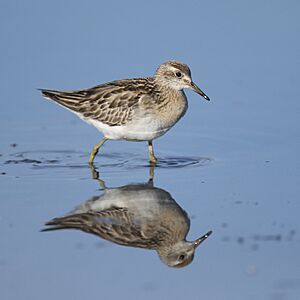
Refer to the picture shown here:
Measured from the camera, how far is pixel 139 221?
10.2m

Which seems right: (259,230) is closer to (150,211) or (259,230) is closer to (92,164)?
(150,211)

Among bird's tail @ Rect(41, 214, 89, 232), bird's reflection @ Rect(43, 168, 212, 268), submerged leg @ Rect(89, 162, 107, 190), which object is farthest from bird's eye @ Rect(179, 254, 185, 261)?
submerged leg @ Rect(89, 162, 107, 190)

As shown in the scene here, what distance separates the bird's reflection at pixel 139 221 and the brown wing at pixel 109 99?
81.5 inches

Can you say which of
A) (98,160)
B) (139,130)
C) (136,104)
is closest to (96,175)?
(98,160)

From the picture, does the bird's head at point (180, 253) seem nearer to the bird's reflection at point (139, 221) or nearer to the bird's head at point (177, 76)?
the bird's reflection at point (139, 221)

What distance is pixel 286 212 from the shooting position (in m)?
10.4

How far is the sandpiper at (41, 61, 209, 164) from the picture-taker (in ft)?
42.9

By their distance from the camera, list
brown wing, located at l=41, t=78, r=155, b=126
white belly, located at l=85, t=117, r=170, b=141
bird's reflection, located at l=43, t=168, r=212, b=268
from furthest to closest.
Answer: brown wing, located at l=41, t=78, r=155, b=126 < white belly, located at l=85, t=117, r=170, b=141 < bird's reflection, located at l=43, t=168, r=212, b=268

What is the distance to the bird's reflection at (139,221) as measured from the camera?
954 cm

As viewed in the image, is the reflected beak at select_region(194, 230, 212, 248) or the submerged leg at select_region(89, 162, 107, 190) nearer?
the reflected beak at select_region(194, 230, 212, 248)

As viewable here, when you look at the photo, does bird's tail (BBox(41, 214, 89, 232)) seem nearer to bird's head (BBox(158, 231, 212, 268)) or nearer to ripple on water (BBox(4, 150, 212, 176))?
bird's head (BBox(158, 231, 212, 268))

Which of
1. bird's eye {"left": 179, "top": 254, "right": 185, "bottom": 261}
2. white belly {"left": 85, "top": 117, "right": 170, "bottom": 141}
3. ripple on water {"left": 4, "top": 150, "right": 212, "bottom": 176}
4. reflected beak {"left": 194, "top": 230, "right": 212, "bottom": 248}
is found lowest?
bird's eye {"left": 179, "top": 254, "right": 185, "bottom": 261}

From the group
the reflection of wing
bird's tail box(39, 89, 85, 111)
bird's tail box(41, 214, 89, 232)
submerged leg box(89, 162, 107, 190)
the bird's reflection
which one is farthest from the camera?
bird's tail box(39, 89, 85, 111)

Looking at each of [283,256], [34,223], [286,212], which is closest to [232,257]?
[283,256]
